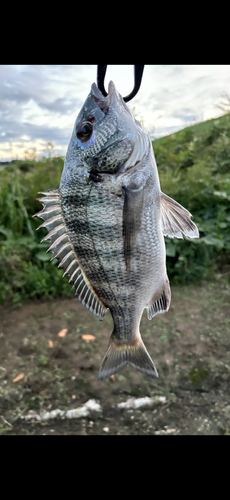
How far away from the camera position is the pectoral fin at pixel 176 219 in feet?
4.55

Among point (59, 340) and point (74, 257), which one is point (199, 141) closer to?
point (59, 340)

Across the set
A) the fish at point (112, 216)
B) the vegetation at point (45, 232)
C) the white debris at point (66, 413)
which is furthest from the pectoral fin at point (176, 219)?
the vegetation at point (45, 232)

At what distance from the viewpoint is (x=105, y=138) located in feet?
4.12

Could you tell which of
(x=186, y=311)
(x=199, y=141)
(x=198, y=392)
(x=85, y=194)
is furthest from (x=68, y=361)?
(x=199, y=141)

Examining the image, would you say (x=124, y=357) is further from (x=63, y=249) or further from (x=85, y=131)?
(x=85, y=131)

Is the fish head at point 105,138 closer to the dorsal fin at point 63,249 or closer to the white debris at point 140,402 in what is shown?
the dorsal fin at point 63,249

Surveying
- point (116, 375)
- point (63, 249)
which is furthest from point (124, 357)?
point (116, 375)

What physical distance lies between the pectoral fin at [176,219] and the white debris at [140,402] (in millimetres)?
2212

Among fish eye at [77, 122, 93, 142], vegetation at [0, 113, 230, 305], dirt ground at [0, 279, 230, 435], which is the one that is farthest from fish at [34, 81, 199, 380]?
vegetation at [0, 113, 230, 305]

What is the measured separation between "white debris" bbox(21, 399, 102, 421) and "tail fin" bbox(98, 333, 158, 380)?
6.08ft

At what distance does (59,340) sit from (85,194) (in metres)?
2.98

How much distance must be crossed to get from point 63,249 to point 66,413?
2259 millimetres

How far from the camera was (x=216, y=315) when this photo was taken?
4.21 metres

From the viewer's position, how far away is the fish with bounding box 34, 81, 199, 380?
1.24 metres
